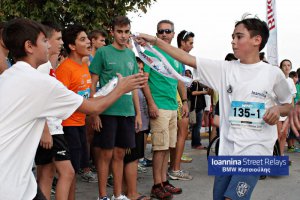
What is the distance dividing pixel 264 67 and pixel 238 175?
35.0 inches

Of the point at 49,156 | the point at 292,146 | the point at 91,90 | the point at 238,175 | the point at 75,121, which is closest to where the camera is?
the point at 238,175

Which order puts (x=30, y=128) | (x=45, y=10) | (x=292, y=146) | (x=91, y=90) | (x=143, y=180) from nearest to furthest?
(x=30, y=128) → (x=91, y=90) → (x=143, y=180) → (x=292, y=146) → (x=45, y=10)

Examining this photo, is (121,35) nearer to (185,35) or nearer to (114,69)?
(114,69)

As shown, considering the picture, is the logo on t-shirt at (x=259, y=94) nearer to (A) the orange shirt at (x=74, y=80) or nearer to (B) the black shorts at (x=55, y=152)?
(B) the black shorts at (x=55, y=152)

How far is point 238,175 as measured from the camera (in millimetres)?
3582

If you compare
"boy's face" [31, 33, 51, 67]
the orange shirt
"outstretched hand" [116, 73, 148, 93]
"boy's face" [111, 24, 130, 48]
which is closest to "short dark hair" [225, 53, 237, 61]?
"boy's face" [111, 24, 130, 48]

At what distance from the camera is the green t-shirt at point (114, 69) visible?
5152 mm

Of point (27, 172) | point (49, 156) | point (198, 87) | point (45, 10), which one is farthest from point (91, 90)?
point (45, 10)

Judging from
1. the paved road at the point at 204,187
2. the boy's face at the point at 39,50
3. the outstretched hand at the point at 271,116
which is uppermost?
the boy's face at the point at 39,50

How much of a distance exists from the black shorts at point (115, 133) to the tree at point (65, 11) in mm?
12095

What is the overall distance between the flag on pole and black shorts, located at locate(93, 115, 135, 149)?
6179 mm

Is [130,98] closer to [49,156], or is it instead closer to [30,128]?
[49,156]

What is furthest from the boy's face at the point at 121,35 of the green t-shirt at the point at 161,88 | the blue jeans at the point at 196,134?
the blue jeans at the point at 196,134

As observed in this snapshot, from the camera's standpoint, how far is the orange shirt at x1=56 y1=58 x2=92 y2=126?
4695 millimetres
